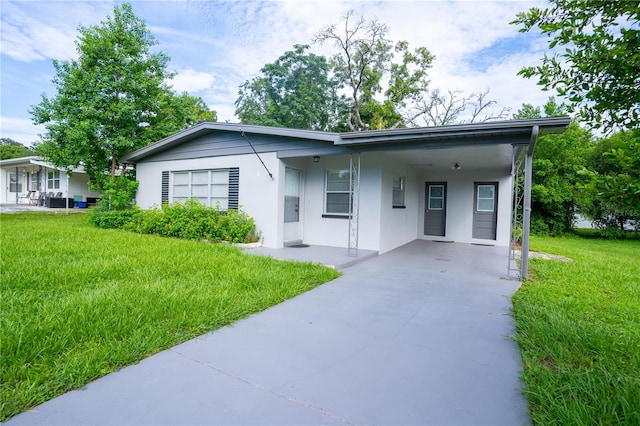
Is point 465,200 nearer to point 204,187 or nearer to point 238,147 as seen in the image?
point 238,147

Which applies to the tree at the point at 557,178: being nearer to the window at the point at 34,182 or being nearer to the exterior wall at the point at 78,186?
the exterior wall at the point at 78,186

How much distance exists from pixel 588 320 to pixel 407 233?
6.64m

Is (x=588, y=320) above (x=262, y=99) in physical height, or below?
below

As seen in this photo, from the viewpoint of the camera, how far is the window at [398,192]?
8627mm

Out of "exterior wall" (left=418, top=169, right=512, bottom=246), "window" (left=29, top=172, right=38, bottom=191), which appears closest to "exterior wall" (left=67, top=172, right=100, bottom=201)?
"window" (left=29, top=172, right=38, bottom=191)

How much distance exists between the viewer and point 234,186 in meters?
8.62

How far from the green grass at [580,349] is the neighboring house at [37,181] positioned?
20798mm

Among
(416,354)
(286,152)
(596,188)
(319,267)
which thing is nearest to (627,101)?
(596,188)

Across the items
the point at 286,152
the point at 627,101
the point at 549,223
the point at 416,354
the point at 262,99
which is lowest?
the point at 416,354

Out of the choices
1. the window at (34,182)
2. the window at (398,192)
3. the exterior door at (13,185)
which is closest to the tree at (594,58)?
the window at (398,192)

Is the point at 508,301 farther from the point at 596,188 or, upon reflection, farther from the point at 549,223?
the point at 549,223

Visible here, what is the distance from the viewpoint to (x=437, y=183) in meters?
11.0

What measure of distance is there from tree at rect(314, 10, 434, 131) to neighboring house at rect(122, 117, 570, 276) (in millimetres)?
12083

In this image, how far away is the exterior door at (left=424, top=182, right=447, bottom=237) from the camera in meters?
10.9
